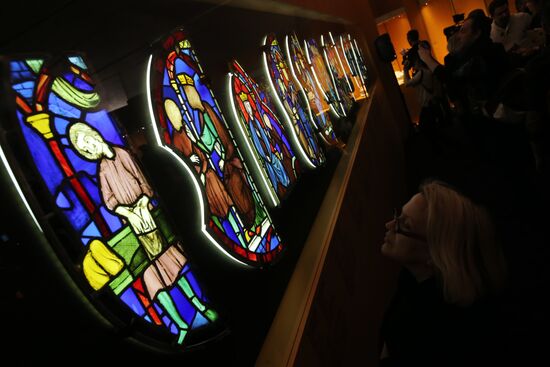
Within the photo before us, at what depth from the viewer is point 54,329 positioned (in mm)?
865

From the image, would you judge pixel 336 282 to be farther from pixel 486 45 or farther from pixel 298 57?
pixel 486 45

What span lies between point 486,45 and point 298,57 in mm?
1771

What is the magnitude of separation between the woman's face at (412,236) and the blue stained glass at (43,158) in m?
1.30


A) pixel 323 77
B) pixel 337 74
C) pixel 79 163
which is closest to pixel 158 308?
pixel 79 163

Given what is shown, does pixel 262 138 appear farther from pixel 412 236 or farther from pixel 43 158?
pixel 43 158

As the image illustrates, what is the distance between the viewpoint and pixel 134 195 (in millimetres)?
1141

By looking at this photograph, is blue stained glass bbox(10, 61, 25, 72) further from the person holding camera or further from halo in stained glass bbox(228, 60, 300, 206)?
the person holding camera

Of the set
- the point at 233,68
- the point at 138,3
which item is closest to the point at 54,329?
the point at 138,3

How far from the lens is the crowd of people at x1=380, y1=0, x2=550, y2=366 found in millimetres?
1439

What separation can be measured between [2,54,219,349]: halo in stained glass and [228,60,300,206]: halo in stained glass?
3.03 feet

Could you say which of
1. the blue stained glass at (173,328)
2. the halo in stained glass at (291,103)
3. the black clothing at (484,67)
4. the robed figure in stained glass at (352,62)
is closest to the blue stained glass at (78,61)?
the blue stained glass at (173,328)

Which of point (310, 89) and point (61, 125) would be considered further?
point (310, 89)

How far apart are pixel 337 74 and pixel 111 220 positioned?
5039 millimetres

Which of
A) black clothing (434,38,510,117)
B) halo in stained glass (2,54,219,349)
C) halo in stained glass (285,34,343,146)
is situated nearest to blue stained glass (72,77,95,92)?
halo in stained glass (2,54,219,349)
